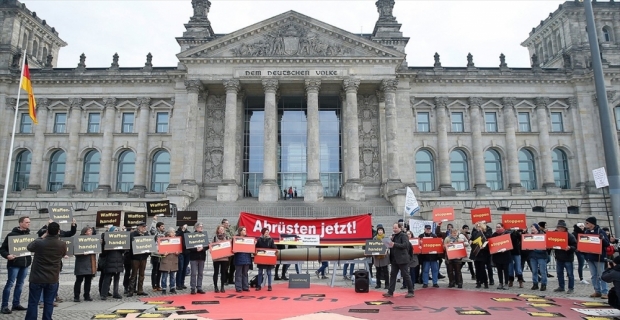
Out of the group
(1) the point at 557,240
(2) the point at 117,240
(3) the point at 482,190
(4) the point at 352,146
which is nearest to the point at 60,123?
(4) the point at 352,146

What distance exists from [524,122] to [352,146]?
Result: 65.9 feet

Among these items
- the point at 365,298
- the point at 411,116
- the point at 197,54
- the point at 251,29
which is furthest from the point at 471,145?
the point at 365,298

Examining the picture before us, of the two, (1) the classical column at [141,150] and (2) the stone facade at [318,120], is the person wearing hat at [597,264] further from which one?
(1) the classical column at [141,150]

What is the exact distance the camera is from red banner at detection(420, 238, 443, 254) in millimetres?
16328

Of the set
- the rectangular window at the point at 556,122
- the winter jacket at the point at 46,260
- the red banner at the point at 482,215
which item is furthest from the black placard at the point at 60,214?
the rectangular window at the point at 556,122

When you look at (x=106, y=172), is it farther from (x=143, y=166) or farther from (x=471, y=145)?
(x=471, y=145)

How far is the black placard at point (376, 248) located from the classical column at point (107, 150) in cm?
3512

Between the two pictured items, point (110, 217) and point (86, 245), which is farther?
point (110, 217)

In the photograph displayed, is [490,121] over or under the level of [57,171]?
over

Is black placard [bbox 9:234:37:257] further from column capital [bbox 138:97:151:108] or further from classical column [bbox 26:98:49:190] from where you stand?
classical column [bbox 26:98:49:190]

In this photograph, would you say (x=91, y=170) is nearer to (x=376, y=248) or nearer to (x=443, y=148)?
(x=443, y=148)

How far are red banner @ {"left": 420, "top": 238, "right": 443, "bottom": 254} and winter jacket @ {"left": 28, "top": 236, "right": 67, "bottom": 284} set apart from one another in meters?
11.7

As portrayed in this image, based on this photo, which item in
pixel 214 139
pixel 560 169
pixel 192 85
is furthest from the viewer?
pixel 560 169

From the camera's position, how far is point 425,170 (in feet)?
151
